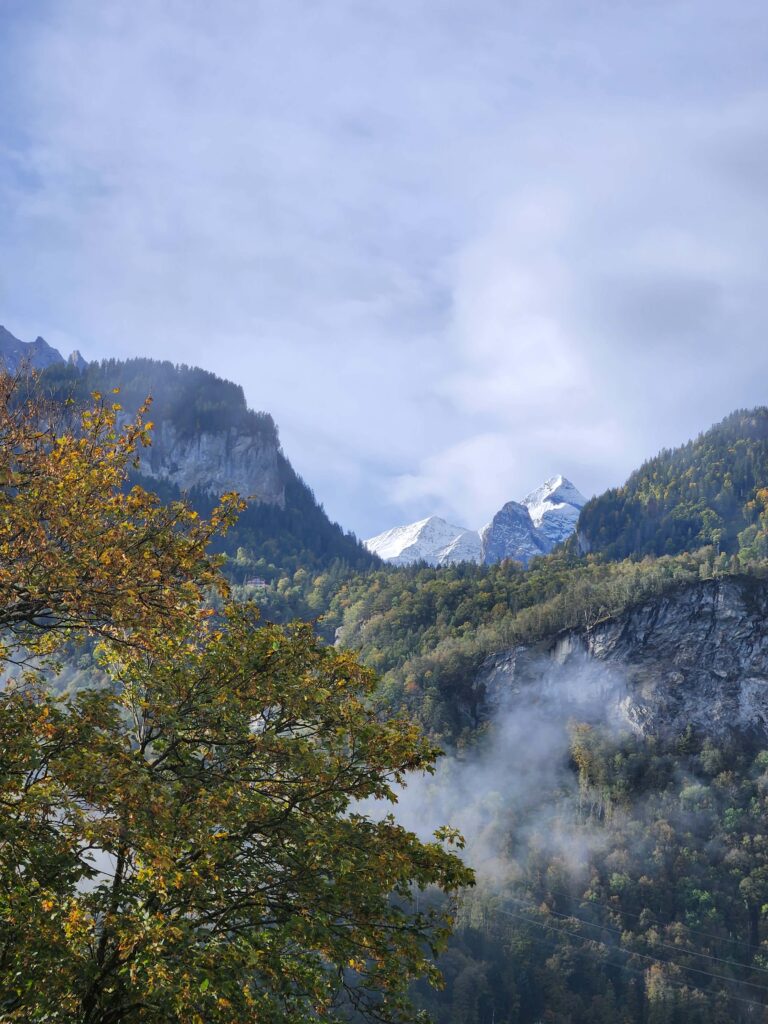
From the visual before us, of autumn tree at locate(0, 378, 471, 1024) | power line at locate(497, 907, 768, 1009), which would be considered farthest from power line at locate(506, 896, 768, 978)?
autumn tree at locate(0, 378, 471, 1024)

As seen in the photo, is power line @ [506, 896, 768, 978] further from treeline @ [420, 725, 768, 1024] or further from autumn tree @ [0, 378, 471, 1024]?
autumn tree @ [0, 378, 471, 1024]

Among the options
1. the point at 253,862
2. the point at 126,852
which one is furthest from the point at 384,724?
the point at 126,852

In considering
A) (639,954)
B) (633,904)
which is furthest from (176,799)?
(633,904)

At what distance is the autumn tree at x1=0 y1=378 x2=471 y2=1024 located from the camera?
32.9ft

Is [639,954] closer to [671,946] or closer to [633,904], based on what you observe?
[671,946]

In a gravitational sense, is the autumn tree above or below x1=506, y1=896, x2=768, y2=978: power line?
above

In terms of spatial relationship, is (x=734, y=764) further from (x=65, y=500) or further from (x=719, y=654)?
(x=65, y=500)

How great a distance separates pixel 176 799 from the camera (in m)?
11.4

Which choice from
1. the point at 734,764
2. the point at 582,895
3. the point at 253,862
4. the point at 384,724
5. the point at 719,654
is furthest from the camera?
the point at 719,654

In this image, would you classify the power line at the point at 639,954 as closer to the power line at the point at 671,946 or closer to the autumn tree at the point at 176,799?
the power line at the point at 671,946

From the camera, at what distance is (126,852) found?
1209cm

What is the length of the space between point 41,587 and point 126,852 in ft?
14.1

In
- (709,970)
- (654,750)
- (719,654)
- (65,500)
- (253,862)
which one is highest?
(719,654)

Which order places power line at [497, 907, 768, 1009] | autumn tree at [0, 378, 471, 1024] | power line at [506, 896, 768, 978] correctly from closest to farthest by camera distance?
autumn tree at [0, 378, 471, 1024] → power line at [497, 907, 768, 1009] → power line at [506, 896, 768, 978]
